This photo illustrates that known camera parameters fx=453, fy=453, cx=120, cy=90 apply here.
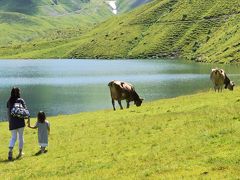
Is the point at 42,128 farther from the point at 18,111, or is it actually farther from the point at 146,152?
the point at 146,152

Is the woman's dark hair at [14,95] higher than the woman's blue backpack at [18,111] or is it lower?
higher

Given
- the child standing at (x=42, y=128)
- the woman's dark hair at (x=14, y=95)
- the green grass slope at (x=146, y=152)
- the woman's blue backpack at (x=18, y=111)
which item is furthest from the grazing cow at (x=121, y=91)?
the woman's blue backpack at (x=18, y=111)

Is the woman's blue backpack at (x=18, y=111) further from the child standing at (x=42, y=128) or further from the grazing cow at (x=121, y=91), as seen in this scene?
the grazing cow at (x=121, y=91)

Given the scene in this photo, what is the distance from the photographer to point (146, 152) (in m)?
20.3

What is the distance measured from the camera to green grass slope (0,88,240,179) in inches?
649

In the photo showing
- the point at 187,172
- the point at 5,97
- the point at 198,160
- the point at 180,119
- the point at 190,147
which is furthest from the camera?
the point at 5,97

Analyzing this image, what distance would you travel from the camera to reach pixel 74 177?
17.5 m

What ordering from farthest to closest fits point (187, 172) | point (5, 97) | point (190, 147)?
point (5, 97) → point (190, 147) → point (187, 172)

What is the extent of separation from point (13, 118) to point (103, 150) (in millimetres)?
4664

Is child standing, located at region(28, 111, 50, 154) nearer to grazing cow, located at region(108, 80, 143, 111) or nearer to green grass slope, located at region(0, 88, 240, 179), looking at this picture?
green grass slope, located at region(0, 88, 240, 179)

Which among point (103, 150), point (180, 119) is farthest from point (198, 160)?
point (180, 119)

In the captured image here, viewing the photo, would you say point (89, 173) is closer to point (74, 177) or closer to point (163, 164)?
point (74, 177)

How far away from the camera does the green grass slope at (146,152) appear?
16484mm

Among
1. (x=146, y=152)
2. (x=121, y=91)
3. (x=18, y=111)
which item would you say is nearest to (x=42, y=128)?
(x=18, y=111)
